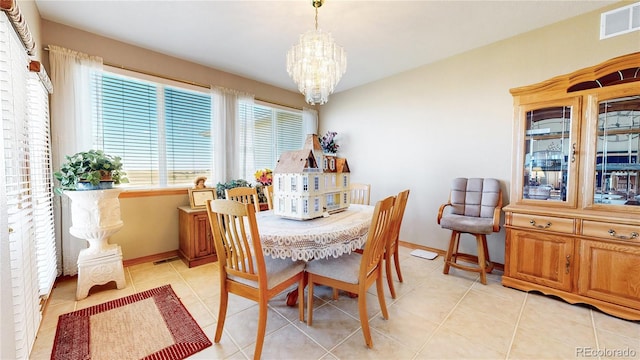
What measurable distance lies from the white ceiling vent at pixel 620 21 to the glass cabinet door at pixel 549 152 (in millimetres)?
727

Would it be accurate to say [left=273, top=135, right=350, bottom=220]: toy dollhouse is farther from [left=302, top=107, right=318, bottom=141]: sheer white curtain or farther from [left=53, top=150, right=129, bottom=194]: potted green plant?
[left=302, top=107, right=318, bottom=141]: sheer white curtain

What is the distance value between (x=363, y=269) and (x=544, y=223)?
188 cm

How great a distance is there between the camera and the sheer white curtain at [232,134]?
3.53 metres

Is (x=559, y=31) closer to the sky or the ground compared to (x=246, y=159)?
closer to the sky

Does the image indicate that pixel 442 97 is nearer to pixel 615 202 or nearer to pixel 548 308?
pixel 615 202

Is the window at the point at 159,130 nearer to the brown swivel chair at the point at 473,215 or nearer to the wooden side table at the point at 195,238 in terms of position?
the wooden side table at the point at 195,238

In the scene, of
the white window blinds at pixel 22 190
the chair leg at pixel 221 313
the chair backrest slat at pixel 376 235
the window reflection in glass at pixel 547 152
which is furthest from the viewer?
the window reflection in glass at pixel 547 152

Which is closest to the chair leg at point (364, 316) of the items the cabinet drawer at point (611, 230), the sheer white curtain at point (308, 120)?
the cabinet drawer at point (611, 230)

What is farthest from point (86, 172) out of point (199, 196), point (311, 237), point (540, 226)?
point (540, 226)

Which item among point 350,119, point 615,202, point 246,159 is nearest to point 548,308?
point 615,202

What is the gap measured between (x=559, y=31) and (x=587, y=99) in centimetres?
86

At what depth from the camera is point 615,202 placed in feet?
6.73

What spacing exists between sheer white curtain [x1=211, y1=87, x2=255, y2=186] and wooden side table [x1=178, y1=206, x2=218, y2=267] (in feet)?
2.25

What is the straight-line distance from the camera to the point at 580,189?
2.17 m
